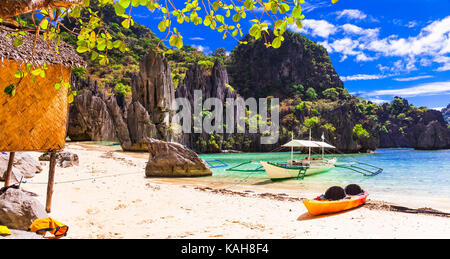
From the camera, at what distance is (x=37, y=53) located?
5.41 m

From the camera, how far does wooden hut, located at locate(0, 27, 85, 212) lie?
5176 mm

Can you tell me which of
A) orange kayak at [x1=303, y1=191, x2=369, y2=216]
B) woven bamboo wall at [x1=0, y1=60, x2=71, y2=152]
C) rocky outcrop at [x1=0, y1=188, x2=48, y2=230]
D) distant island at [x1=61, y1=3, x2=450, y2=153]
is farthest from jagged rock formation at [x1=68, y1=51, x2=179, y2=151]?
rocky outcrop at [x1=0, y1=188, x2=48, y2=230]

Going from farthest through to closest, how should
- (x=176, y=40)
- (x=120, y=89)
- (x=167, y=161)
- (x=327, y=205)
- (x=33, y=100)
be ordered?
(x=120, y=89)
(x=167, y=161)
(x=327, y=205)
(x=33, y=100)
(x=176, y=40)

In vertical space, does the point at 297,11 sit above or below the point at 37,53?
below

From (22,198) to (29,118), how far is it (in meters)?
1.79

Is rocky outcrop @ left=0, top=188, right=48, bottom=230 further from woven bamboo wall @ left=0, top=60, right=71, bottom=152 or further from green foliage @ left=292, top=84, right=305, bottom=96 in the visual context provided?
green foliage @ left=292, top=84, right=305, bottom=96

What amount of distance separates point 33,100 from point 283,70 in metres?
86.8

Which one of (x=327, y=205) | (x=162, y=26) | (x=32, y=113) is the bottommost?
(x=327, y=205)

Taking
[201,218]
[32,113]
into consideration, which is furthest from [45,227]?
[201,218]

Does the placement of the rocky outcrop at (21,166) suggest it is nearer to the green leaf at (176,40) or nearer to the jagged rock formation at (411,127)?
the green leaf at (176,40)

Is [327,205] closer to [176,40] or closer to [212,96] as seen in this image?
[176,40]

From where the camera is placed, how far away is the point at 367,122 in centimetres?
6744

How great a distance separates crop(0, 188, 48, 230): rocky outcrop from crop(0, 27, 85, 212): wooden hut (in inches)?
51.1
